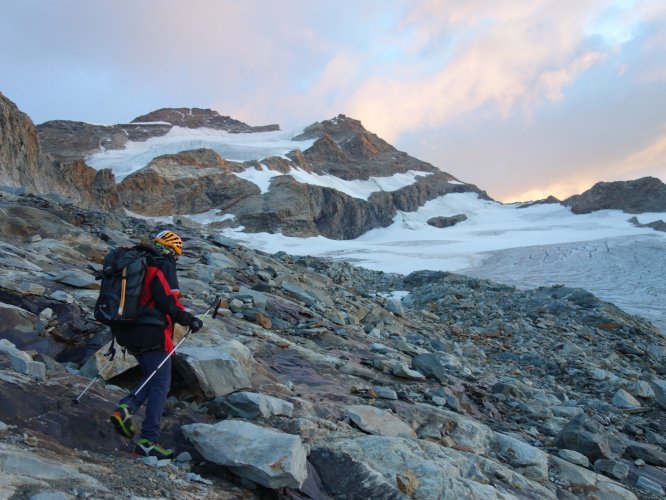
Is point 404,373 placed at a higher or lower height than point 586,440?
higher

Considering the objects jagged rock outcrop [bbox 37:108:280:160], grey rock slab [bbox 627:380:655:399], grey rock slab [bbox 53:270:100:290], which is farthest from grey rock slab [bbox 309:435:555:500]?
jagged rock outcrop [bbox 37:108:280:160]

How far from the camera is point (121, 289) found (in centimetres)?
361

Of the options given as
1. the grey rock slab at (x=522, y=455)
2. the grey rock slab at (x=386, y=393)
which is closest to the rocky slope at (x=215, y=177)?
the grey rock slab at (x=386, y=393)

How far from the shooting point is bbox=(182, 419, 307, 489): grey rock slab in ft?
10.5

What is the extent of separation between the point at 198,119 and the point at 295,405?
129 metres

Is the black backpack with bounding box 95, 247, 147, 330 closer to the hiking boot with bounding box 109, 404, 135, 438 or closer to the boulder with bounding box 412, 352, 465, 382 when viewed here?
the hiking boot with bounding box 109, 404, 135, 438

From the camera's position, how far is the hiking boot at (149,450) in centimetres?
339

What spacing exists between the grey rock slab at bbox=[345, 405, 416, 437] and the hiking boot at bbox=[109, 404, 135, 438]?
2.16m

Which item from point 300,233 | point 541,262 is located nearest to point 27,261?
point 541,262

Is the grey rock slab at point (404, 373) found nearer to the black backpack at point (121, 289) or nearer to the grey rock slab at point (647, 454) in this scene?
the grey rock slab at point (647, 454)

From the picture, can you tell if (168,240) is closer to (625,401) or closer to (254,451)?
(254,451)

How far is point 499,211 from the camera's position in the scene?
89688mm

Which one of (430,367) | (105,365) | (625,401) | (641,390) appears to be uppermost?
(105,365)

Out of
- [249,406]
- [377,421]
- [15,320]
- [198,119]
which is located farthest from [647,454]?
[198,119]
